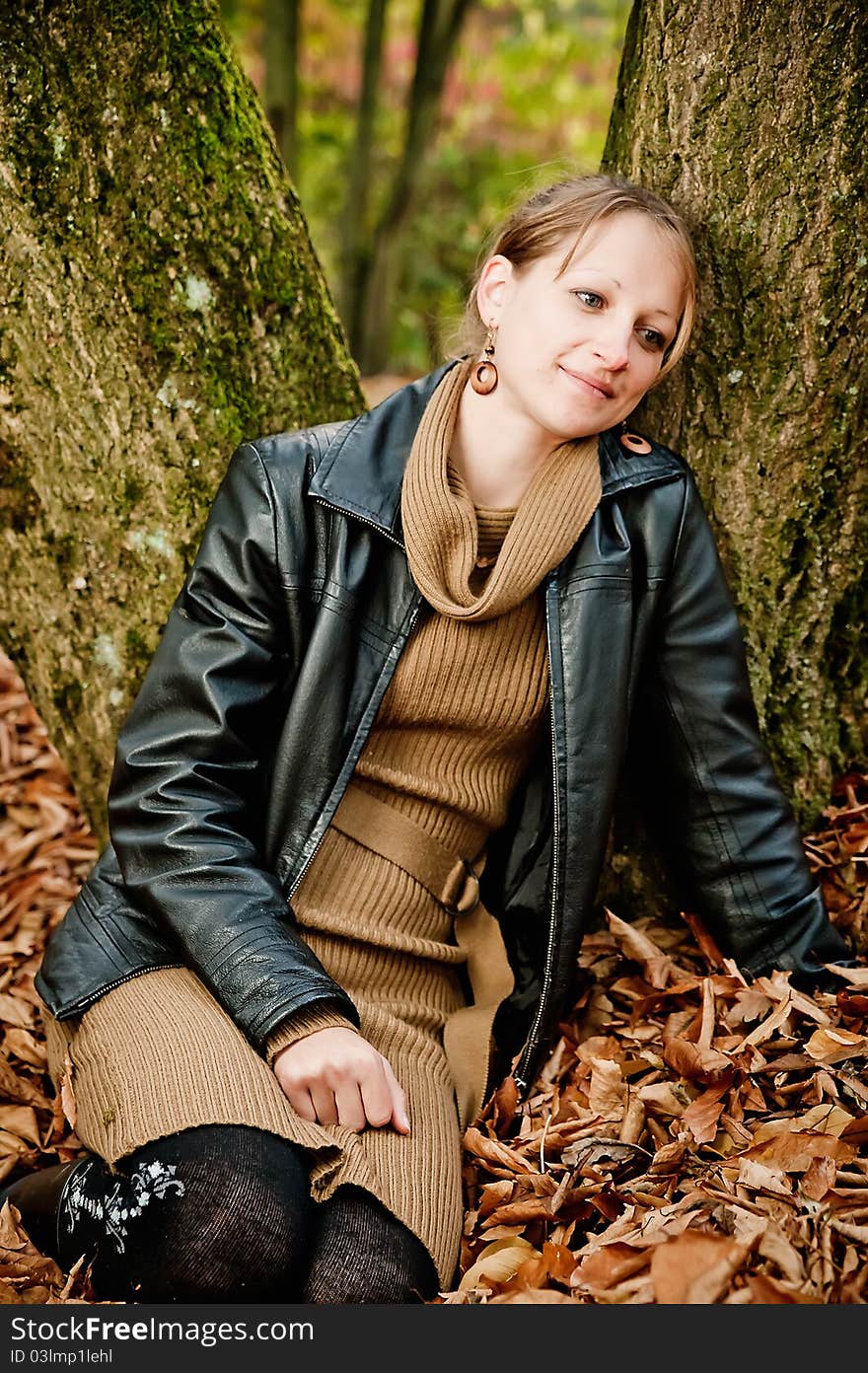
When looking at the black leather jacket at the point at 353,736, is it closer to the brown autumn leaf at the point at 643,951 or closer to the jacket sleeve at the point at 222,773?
→ the jacket sleeve at the point at 222,773

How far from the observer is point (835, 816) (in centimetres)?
305

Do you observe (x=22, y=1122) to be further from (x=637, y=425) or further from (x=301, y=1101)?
(x=637, y=425)

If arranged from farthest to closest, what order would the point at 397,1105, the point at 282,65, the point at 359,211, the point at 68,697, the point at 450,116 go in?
1. the point at 450,116
2. the point at 359,211
3. the point at 282,65
4. the point at 68,697
5. the point at 397,1105

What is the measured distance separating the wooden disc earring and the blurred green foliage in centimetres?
736

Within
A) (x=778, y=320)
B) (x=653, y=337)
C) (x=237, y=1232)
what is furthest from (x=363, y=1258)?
(x=778, y=320)

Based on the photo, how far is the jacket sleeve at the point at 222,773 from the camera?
2266 millimetres

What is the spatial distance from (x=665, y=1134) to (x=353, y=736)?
109 cm

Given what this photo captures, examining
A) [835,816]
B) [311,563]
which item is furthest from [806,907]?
[311,563]

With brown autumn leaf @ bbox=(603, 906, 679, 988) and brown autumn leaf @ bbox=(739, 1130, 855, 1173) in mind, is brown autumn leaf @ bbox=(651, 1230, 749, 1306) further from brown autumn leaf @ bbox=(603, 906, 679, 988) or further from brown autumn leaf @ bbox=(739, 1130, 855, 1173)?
brown autumn leaf @ bbox=(603, 906, 679, 988)

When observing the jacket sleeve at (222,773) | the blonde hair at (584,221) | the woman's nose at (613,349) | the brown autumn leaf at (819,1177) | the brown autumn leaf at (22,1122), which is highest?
the blonde hair at (584,221)

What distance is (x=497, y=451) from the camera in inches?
101

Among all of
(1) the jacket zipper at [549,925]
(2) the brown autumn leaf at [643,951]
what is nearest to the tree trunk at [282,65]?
(1) the jacket zipper at [549,925]

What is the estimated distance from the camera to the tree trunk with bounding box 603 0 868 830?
262cm

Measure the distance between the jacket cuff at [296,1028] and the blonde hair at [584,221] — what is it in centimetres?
157
